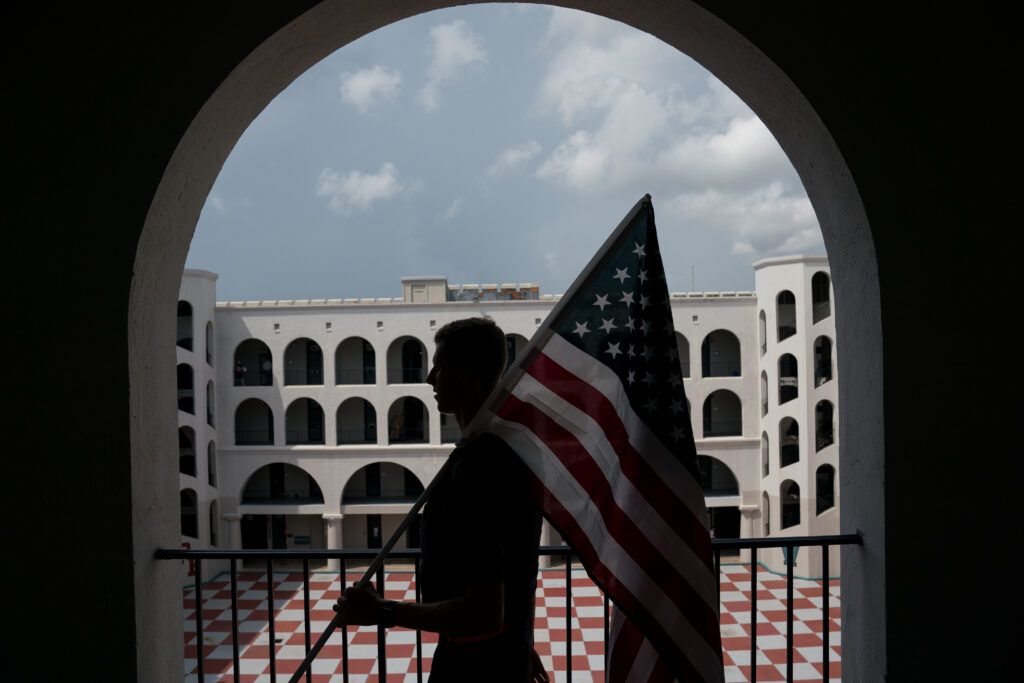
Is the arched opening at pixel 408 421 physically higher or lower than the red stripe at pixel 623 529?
lower

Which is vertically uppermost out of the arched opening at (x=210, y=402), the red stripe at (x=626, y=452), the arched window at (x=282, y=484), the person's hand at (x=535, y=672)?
the red stripe at (x=626, y=452)

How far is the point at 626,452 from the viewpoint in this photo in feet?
5.76

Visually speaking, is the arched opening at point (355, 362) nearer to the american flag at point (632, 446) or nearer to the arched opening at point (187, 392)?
the arched opening at point (187, 392)

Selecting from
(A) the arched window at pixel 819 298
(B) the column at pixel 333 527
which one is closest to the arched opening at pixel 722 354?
(A) the arched window at pixel 819 298

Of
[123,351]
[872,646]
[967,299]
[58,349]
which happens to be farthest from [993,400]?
[58,349]

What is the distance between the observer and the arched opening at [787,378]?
67.2ft

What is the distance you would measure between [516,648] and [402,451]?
20.6 meters

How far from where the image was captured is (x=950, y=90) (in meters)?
1.99

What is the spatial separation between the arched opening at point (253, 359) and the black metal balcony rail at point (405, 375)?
3921 mm

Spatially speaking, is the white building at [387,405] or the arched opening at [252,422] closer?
the white building at [387,405]

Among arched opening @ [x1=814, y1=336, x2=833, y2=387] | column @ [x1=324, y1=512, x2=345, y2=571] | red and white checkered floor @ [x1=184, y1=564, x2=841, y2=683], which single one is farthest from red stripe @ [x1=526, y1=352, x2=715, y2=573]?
column @ [x1=324, y1=512, x2=345, y2=571]

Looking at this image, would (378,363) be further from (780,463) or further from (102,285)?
(102,285)

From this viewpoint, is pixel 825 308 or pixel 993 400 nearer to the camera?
pixel 993 400

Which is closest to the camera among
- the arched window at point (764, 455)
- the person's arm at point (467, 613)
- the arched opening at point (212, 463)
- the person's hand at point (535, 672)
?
the person's arm at point (467, 613)
